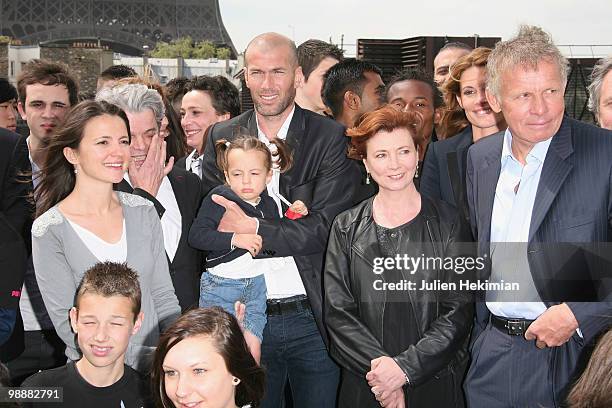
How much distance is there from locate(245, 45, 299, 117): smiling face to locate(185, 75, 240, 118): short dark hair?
204 cm

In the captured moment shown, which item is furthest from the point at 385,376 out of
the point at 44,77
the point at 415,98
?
the point at 44,77

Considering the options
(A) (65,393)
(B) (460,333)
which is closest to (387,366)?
(B) (460,333)

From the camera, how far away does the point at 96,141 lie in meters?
3.74

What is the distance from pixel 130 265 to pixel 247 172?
0.85 m

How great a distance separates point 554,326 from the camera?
10.9ft

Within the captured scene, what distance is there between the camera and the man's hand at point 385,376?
357 centimetres

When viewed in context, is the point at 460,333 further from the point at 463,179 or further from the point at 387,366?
the point at 463,179

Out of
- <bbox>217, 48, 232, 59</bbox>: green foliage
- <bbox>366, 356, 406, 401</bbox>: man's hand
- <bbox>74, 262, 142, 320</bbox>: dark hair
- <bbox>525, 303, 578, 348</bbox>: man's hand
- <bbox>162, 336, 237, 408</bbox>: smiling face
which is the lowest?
<bbox>366, 356, 406, 401</bbox>: man's hand

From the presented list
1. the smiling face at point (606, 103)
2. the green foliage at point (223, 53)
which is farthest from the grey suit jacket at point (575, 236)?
the green foliage at point (223, 53)

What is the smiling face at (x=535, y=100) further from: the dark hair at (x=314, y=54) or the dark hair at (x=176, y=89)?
the dark hair at (x=176, y=89)

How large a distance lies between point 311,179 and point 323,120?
37 centimetres

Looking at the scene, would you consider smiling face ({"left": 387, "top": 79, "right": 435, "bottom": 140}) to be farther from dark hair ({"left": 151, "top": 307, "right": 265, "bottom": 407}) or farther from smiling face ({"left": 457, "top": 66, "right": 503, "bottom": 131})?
dark hair ({"left": 151, "top": 307, "right": 265, "bottom": 407})

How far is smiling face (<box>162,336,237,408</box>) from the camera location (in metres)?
2.95

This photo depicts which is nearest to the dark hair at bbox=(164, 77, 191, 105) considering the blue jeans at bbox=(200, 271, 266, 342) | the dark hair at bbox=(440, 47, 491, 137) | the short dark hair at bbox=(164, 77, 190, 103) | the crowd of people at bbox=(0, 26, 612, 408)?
the short dark hair at bbox=(164, 77, 190, 103)
